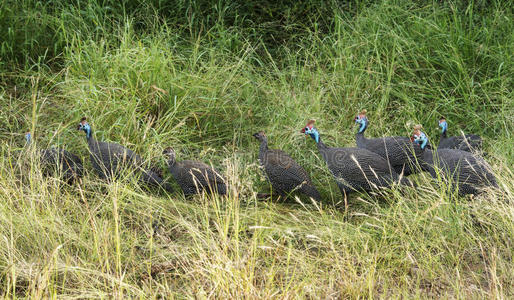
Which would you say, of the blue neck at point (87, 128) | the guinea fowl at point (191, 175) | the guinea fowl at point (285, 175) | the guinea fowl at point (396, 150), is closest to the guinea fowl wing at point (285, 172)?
the guinea fowl at point (285, 175)

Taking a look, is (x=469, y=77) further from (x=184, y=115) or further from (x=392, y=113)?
(x=184, y=115)

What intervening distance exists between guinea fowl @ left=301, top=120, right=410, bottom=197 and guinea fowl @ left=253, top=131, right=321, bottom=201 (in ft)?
0.60

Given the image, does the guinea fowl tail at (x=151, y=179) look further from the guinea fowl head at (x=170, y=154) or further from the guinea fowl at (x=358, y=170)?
the guinea fowl at (x=358, y=170)

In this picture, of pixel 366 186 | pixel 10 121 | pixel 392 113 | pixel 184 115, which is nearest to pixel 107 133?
pixel 184 115

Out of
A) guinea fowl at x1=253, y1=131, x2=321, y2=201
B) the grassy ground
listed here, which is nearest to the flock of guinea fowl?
guinea fowl at x1=253, y1=131, x2=321, y2=201

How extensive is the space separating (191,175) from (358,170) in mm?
1061

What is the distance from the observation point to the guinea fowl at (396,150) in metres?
4.57

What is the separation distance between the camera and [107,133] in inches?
194

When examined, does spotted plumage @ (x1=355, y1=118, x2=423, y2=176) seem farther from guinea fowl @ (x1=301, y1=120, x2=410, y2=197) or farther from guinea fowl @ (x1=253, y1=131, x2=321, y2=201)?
guinea fowl @ (x1=253, y1=131, x2=321, y2=201)

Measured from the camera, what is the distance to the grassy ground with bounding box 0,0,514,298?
3.39 m

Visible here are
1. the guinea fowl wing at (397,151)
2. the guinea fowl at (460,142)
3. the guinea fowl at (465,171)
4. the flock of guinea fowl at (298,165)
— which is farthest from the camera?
the guinea fowl at (460,142)

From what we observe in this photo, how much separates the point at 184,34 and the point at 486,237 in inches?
160

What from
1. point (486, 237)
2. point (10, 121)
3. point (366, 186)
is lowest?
point (10, 121)

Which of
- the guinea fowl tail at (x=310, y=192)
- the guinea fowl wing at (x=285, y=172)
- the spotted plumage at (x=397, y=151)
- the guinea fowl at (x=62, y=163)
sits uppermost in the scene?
the spotted plumage at (x=397, y=151)
